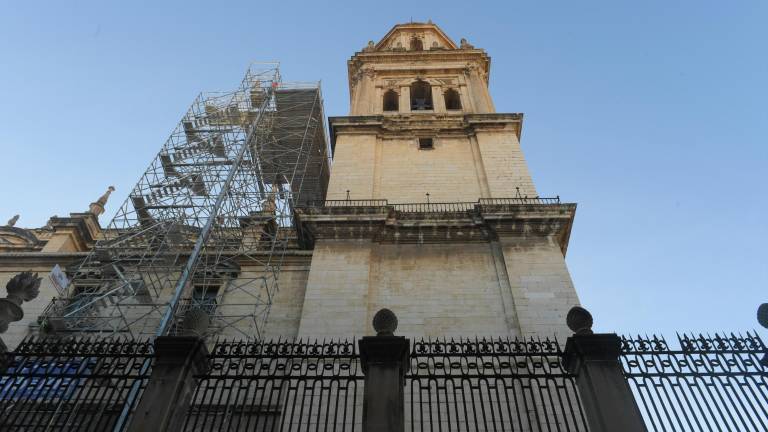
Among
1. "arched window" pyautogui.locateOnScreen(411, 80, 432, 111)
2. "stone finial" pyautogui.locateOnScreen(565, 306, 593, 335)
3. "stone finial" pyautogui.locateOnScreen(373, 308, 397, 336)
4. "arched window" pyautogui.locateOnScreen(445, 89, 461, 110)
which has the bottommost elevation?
"stone finial" pyautogui.locateOnScreen(373, 308, 397, 336)

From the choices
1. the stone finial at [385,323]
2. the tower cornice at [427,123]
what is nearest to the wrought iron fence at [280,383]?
the stone finial at [385,323]

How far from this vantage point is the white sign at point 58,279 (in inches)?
654

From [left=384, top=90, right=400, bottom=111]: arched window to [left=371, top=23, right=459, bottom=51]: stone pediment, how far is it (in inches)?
296

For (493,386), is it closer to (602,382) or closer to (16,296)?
(602,382)

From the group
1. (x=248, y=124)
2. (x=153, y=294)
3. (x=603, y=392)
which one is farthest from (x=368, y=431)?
(x=248, y=124)

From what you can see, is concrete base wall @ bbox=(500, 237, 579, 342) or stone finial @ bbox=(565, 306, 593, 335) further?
concrete base wall @ bbox=(500, 237, 579, 342)

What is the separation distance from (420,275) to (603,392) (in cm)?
889

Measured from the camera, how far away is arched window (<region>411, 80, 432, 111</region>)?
28500mm

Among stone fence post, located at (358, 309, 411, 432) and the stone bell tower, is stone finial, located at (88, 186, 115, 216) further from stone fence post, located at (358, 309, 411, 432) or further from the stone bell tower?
stone fence post, located at (358, 309, 411, 432)

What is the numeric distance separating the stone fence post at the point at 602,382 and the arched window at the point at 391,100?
2095 centimetres

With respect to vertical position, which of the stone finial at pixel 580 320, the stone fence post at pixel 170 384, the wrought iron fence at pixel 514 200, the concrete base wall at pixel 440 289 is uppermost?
the wrought iron fence at pixel 514 200

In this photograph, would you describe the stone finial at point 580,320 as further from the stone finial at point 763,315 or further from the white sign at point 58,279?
the white sign at point 58,279

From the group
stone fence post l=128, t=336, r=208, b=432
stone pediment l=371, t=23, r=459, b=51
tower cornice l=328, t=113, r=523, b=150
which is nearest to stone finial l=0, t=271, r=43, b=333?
stone fence post l=128, t=336, r=208, b=432

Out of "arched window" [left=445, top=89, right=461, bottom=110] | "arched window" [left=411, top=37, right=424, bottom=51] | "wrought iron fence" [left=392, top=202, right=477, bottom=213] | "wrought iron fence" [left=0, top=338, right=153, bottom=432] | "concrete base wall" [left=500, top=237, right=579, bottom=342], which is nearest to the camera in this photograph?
"wrought iron fence" [left=0, top=338, right=153, bottom=432]
